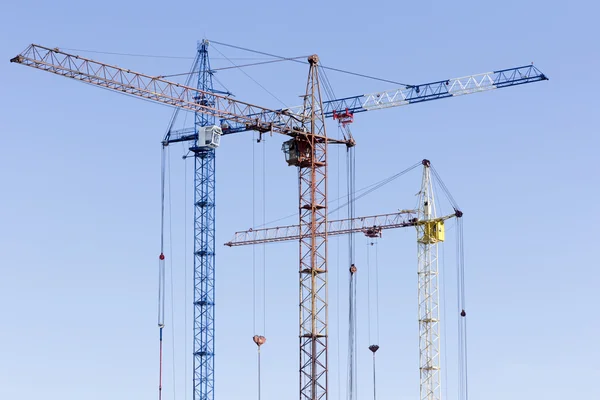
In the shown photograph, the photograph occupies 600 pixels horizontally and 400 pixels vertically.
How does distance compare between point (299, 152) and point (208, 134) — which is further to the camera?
point (208, 134)

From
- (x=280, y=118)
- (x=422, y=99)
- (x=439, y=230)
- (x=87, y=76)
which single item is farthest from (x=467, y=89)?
(x=87, y=76)

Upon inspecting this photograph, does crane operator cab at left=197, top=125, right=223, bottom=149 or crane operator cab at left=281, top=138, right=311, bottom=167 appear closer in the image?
crane operator cab at left=281, top=138, right=311, bottom=167

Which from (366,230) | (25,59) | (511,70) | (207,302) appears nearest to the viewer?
(25,59)

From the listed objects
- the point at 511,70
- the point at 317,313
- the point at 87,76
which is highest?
the point at 511,70

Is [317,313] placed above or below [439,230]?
below

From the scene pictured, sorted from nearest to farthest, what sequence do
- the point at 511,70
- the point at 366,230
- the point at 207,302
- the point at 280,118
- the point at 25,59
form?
the point at 25,59 → the point at 280,118 → the point at 511,70 → the point at 207,302 → the point at 366,230

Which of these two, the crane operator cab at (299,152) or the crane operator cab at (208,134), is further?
the crane operator cab at (208,134)

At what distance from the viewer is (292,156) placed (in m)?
139

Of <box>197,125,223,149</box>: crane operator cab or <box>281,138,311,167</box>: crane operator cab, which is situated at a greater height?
<box>197,125,223,149</box>: crane operator cab

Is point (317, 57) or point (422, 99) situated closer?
point (317, 57)

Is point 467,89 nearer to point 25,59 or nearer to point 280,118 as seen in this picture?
point 280,118

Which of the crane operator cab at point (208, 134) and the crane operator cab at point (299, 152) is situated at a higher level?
the crane operator cab at point (208, 134)

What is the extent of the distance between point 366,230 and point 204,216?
2668 centimetres

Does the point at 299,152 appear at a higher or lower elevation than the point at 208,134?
lower
